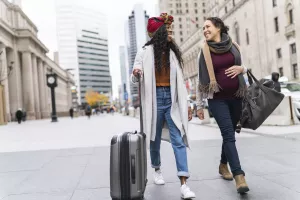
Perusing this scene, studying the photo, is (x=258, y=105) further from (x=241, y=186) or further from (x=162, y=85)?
(x=162, y=85)

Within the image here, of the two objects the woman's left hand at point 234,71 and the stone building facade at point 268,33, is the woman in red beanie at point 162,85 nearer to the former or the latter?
the woman's left hand at point 234,71

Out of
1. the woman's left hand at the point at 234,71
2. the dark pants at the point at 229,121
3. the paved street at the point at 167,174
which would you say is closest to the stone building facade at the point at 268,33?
the paved street at the point at 167,174

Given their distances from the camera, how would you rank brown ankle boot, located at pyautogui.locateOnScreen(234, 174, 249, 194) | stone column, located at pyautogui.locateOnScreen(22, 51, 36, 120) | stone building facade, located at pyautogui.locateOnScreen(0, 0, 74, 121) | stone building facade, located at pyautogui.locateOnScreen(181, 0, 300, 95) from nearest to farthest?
brown ankle boot, located at pyautogui.locateOnScreen(234, 174, 249, 194), stone building facade, located at pyautogui.locateOnScreen(181, 0, 300, 95), stone building facade, located at pyautogui.locateOnScreen(0, 0, 74, 121), stone column, located at pyautogui.locateOnScreen(22, 51, 36, 120)

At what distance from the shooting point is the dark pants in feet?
12.4

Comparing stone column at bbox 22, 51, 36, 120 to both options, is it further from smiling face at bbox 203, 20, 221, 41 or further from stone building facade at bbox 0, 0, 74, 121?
smiling face at bbox 203, 20, 221, 41

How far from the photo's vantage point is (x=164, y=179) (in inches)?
181

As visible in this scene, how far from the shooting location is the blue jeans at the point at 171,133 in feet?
12.5

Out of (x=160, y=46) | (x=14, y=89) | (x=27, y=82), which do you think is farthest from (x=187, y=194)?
(x=27, y=82)

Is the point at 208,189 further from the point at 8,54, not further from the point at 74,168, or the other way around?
the point at 8,54

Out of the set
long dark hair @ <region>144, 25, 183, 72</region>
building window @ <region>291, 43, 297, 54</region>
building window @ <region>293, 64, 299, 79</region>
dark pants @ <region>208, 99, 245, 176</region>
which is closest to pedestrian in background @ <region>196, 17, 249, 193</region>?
dark pants @ <region>208, 99, 245, 176</region>

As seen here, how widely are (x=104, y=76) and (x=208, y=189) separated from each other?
181811 mm

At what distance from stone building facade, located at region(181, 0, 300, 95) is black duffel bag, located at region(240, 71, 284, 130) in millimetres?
37223

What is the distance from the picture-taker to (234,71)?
3.88 metres

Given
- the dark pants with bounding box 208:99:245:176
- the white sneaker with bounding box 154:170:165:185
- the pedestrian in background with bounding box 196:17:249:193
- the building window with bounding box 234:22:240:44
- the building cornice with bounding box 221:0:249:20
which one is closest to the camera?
the dark pants with bounding box 208:99:245:176
